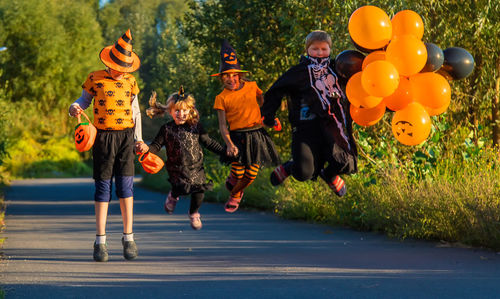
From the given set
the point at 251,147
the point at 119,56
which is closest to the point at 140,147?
the point at 119,56

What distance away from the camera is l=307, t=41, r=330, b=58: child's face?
753 cm

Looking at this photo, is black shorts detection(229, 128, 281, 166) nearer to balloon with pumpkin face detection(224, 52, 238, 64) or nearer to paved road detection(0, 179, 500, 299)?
balloon with pumpkin face detection(224, 52, 238, 64)

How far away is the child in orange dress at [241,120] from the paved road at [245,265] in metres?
1.11

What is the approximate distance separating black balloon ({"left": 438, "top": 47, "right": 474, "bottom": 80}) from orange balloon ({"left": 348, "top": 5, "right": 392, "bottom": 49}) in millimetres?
611

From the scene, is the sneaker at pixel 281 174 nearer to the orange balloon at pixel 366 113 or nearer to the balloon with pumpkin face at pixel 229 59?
the orange balloon at pixel 366 113

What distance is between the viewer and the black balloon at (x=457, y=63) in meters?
7.65

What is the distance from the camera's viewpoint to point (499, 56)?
550 inches

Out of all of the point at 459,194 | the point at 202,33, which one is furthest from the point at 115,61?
the point at 202,33

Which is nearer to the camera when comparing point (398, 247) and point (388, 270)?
point (388, 270)

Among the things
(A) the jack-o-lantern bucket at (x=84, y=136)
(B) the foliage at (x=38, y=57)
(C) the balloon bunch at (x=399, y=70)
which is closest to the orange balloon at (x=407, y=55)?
(C) the balloon bunch at (x=399, y=70)

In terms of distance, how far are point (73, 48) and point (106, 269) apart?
42.7m

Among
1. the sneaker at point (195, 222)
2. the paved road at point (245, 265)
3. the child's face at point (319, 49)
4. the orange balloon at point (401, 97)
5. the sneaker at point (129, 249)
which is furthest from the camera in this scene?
the sneaker at point (129, 249)

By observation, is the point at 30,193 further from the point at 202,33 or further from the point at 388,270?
the point at 388,270

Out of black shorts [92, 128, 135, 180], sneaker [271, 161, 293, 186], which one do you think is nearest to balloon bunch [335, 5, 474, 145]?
sneaker [271, 161, 293, 186]
